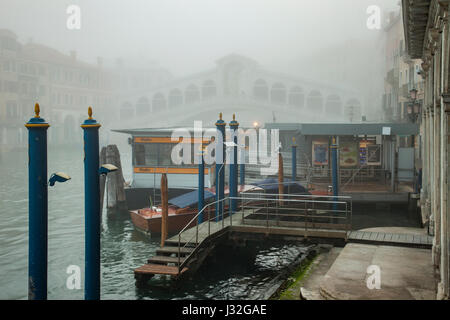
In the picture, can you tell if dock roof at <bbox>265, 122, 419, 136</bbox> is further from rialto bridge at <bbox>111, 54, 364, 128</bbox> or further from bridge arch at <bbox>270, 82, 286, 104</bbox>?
bridge arch at <bbox>270, 82, 286, 104</bbox>

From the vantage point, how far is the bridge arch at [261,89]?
66.8 m

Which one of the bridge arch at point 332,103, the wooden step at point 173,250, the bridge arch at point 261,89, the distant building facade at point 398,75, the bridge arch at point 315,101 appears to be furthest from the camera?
the bridge arch at point 261,89

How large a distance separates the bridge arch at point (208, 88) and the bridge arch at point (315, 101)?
12812 mm

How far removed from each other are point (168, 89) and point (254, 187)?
178 feet

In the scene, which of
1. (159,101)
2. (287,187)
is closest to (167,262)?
(287,187)

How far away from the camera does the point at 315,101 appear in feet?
213

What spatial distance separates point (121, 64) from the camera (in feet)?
306

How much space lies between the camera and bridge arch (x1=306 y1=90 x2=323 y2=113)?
64375 millimetres

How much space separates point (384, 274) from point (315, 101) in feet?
192

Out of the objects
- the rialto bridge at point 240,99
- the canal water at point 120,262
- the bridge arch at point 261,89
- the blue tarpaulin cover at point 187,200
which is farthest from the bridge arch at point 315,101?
the blue tarpaulin cover at point 187,200

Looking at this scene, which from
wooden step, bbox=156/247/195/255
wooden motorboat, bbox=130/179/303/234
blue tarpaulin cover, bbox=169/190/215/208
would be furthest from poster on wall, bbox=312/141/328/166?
wooden step, bbox=156/247/195/255

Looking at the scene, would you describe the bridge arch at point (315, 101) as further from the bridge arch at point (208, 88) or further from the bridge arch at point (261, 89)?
the bridge arch at point (208, 88)
